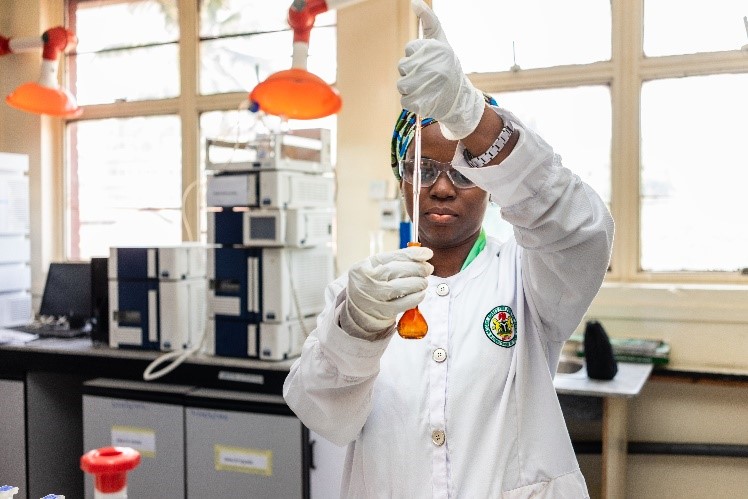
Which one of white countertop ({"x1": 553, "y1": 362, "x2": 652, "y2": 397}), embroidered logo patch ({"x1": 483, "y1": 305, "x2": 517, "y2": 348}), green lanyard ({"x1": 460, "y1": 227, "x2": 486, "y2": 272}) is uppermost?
green lanyard ({"x1": 460, "y1": 227, "x2": 486, "y2": 272})

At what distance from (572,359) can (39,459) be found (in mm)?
2425

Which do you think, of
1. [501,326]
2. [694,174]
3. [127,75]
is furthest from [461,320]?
[127,75]

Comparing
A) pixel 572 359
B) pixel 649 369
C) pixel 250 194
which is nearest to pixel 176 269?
pixel 250 194

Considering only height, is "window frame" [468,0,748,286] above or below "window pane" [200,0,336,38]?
below

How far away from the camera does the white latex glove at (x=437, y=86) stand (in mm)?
931

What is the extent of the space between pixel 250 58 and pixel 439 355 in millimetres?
2918

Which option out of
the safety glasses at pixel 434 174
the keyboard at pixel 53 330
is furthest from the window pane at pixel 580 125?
the keyboard at pixel 53 330

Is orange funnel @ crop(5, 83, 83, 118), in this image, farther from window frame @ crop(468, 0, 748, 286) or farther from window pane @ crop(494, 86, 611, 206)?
window frame @ crop(468, 0, 748, 286)

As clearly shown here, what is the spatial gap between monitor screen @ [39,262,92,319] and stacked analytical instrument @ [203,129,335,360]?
1062 mm

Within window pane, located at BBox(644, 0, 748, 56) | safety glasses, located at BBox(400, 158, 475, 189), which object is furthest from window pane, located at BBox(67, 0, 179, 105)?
safety glasses, located at BBox(400, 158, 475, 189)

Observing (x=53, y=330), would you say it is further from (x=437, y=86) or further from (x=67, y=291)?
(x=437, y=86)

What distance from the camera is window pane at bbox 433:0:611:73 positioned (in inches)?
121

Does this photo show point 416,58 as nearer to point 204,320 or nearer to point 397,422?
point 397,422

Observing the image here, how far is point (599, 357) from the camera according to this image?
2.44 meters
